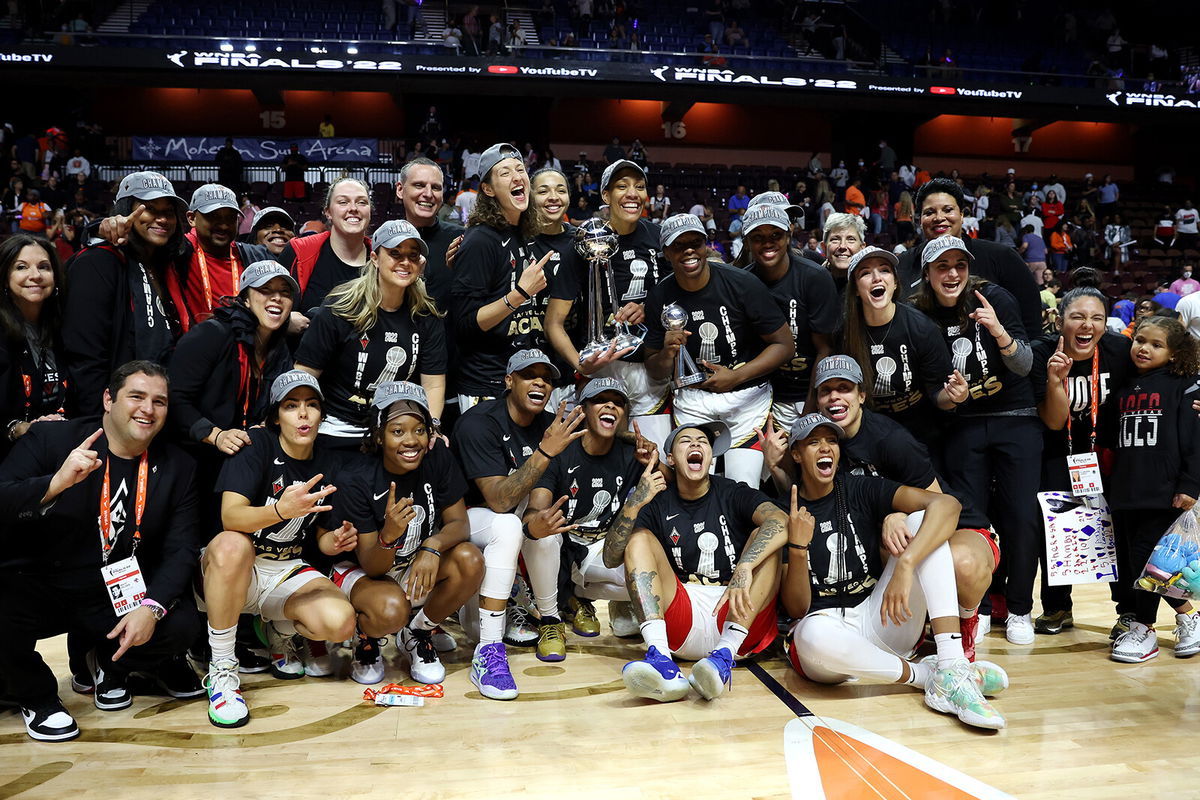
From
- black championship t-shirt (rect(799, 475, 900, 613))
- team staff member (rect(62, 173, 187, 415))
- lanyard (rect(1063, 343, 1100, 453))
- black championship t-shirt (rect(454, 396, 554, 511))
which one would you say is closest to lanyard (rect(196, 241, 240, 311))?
team staff member (rect(62, 173, 187, 415))

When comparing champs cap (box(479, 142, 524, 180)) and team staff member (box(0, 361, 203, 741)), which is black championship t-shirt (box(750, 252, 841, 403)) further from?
team staff member (box(0, 361, 203, 741))

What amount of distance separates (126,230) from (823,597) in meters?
3.14

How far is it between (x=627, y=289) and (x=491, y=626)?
1.67 m

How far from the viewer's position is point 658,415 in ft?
14.8

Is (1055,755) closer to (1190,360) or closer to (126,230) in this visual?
(1190,360)

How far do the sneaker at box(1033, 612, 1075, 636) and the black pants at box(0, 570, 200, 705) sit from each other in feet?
12.4

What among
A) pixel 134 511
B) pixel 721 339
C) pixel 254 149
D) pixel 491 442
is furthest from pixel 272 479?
pixel 254 149

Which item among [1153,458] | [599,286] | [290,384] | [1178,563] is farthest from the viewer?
[599,286]

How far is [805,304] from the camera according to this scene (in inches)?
174

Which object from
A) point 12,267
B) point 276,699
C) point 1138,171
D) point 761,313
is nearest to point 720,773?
point 276,699

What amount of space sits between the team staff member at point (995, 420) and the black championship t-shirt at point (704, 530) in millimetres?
1130

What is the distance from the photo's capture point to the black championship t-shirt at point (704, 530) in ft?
Result: 12.9

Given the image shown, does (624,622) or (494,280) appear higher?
(494,280)

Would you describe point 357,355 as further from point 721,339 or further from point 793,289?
point 793,289
